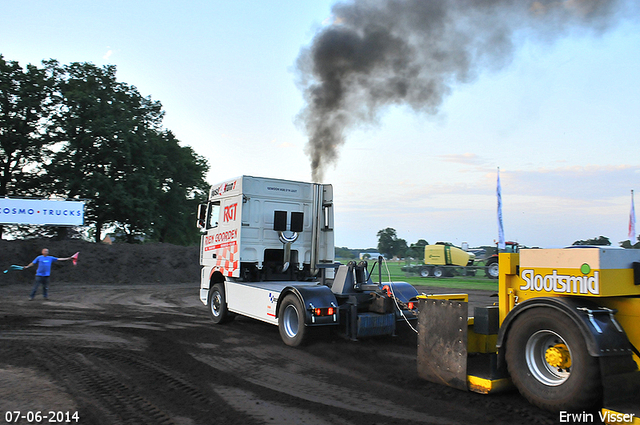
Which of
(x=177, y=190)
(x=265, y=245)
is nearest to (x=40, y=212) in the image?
(x=177, y=190)

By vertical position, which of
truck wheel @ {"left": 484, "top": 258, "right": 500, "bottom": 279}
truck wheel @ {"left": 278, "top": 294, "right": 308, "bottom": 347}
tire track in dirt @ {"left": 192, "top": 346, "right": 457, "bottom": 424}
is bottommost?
tire track in dirt @ {"left": 192, "top": 346, "right": 457, "bottom": 424}

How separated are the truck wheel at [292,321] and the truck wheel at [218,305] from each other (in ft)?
8.30

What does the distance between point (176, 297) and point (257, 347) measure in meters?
11.1

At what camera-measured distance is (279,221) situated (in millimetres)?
10070

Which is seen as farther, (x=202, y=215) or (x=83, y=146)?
(x=83, y=146)

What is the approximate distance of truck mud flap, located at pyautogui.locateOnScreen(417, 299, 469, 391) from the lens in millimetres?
5133

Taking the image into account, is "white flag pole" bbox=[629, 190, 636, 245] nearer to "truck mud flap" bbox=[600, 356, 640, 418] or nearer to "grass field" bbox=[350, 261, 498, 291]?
"grass field" bbox=[350, 261, 498, 291]

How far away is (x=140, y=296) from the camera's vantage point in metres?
18.3

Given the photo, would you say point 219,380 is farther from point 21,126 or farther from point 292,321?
point 21,126

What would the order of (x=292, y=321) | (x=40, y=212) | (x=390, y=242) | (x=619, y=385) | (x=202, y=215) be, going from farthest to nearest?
(x=390, y=242), (x=40, y=212), (x=202, y=215), (x=292, y=321), (x=619, y=385)

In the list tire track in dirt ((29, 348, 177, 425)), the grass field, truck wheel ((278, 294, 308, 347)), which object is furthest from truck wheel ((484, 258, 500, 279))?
tire track in dirt ((29, 348, 177, 425))

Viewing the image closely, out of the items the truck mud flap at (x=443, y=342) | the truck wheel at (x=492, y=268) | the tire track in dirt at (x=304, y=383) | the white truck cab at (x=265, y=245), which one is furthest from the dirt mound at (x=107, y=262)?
the truck mud flap at (x=443, y=342)

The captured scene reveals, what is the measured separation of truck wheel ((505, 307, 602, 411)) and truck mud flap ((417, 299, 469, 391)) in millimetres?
530

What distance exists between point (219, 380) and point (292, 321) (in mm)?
2519
